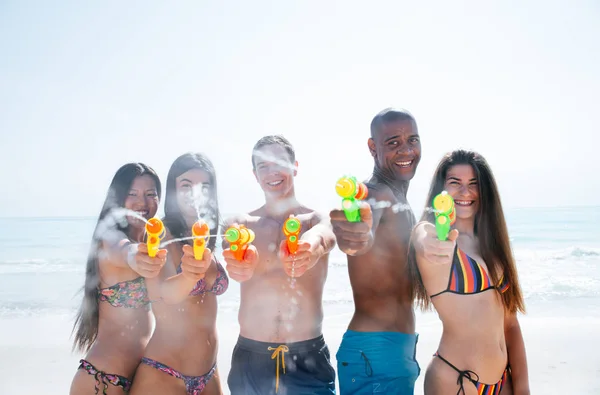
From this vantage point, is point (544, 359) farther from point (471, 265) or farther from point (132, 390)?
point (132, 390)

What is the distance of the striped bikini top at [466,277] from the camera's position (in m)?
3.11

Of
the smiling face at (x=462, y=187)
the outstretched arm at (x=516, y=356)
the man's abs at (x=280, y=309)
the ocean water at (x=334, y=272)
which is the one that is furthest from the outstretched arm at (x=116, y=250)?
the outstretched arm at (x=516, y=356)

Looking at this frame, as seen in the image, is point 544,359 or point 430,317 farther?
point 430,317

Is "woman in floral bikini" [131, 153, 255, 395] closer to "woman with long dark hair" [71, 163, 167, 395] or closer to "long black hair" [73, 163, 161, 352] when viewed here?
"woman with long dark hair" [71, 163, 167, 395]

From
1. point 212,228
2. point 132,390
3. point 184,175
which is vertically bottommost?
point 132,390

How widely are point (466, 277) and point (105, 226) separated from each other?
9.85 feet

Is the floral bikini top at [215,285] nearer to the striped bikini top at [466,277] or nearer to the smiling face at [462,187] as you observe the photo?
the striped bikini top at [466,277]

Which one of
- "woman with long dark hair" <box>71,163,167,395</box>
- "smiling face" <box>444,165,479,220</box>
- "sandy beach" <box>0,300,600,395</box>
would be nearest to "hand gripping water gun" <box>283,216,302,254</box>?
"woman with long dark hair" <box>71,163,167,395</box>

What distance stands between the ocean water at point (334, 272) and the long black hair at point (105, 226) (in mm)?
294

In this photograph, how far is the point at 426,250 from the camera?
2830 millimetres

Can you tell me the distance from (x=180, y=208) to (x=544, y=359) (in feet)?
23.0

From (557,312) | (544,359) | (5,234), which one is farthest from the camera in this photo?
(5,234)

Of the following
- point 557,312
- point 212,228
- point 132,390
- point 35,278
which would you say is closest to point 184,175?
point 212,228

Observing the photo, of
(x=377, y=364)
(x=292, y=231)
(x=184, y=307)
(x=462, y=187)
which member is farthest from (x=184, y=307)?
(x=462, y=187)
